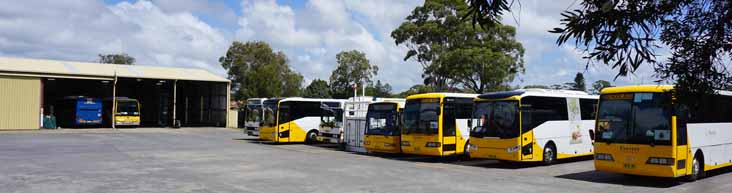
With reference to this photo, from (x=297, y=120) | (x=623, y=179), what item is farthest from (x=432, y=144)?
(x=297, y=120)

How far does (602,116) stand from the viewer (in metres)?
13.7

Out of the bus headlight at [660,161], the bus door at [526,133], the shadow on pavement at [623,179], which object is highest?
the bus door at [526,133]

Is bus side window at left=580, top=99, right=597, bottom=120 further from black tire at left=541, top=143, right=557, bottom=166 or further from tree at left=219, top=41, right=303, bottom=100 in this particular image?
tree at left=219, top=41, right=303, bottom=100

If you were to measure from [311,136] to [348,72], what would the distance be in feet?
138

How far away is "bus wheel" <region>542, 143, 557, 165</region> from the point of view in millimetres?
17234

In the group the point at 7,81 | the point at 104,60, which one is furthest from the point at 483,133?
the point at 104,60

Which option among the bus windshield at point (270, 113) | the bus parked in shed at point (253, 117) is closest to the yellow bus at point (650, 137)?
the bus windshield at point (270, 113)

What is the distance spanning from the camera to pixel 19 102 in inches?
1537

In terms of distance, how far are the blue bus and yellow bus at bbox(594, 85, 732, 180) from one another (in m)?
39.7

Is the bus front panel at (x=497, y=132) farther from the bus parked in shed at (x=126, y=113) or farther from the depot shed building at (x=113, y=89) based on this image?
the bus parked in shed at (x=126, y=113)

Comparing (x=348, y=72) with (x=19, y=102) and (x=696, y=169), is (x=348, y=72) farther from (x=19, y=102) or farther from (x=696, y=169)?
(x=696, y=169)

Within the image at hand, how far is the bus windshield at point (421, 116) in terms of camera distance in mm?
18891

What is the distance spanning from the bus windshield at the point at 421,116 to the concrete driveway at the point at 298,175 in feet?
3.41

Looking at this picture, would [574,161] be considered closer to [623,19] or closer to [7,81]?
[623,19]
